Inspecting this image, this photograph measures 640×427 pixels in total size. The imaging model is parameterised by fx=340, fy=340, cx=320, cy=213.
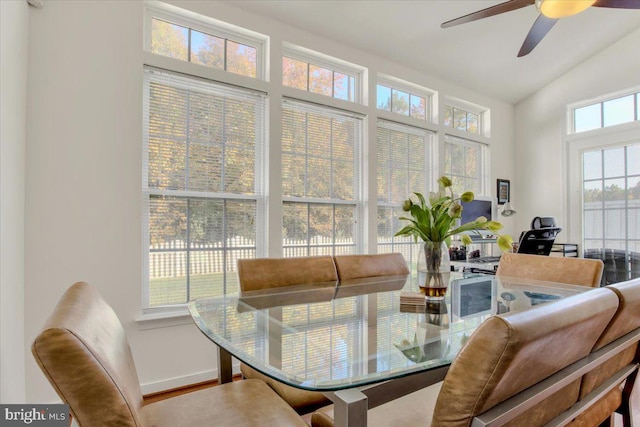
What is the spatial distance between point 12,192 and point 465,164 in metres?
4.29

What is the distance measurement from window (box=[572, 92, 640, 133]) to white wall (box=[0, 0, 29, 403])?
5.23 m

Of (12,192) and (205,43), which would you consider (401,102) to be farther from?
(12,192)

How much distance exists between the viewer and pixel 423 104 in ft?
12.9

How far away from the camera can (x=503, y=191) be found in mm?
4605

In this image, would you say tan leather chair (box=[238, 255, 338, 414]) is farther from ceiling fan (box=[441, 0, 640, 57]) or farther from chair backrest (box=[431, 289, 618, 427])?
ceiling fan (box=[441, 0, 640, 57])

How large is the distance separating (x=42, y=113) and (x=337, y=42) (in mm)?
2325

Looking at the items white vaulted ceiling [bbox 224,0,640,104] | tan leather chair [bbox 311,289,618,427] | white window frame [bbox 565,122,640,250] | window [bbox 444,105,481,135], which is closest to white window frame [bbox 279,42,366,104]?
white vaulted ceiling [bbox 224,0,640,104]

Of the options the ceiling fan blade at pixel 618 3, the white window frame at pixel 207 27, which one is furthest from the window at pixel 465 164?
the white window frame at pixel 207 27

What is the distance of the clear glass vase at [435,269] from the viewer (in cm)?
168

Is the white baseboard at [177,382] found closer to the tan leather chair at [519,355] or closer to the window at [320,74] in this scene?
the tan leather chair at [519,355]

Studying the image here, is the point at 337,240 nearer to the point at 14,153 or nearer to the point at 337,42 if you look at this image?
the point at 337,42

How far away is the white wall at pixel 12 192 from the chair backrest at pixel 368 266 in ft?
5.51

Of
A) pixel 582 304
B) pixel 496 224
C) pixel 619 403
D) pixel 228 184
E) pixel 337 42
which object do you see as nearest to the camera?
pixel 582 304

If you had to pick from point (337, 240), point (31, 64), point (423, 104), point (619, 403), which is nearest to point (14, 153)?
point (31, 64)
